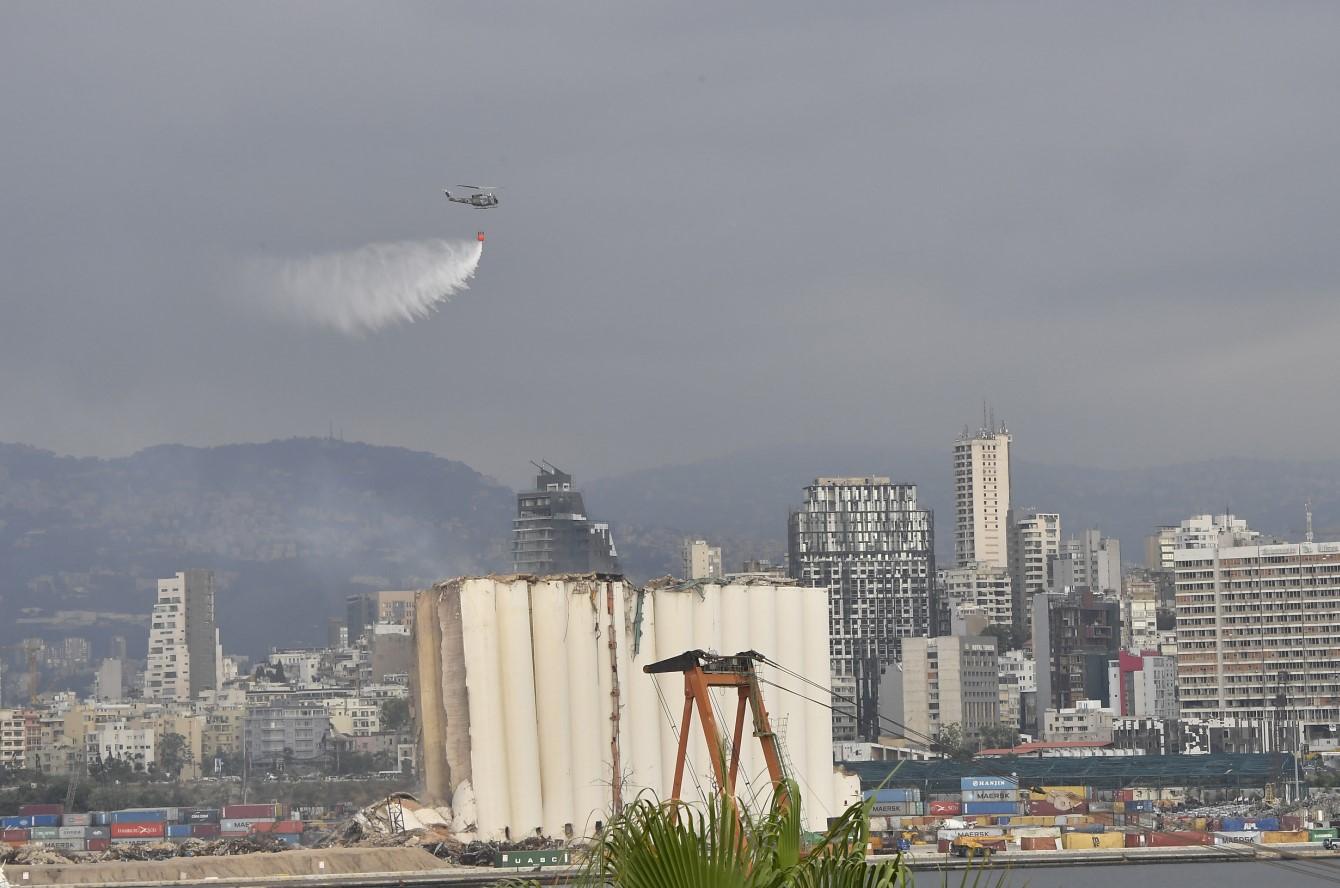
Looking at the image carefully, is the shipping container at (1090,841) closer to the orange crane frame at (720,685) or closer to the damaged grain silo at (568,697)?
the damaged grain silo at (568,697)

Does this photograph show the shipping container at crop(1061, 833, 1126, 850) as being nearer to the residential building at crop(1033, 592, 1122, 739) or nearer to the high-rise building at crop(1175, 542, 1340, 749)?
the high-rise building at crop(1175, 542, 1340, 749)

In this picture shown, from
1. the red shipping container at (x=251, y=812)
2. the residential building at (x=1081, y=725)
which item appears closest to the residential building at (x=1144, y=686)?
the residential building at (x=1081, y=725)

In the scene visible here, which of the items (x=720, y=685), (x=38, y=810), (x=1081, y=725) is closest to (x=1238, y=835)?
(x=720, y=685)

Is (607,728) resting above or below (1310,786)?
above

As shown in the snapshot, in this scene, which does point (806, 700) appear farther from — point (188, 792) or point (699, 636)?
point (188, 792)

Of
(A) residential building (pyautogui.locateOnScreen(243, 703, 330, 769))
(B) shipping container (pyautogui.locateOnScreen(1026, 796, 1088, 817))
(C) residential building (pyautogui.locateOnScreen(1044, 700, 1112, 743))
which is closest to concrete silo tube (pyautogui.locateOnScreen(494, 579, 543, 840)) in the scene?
(B) shipping container (pyautogui.locateOnScreen(1026, 796, 1088, 817))

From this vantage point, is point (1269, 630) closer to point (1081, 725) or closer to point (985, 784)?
point (1081, 725)

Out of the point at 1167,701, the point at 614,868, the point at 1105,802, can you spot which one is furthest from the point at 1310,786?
the point at 614,868
